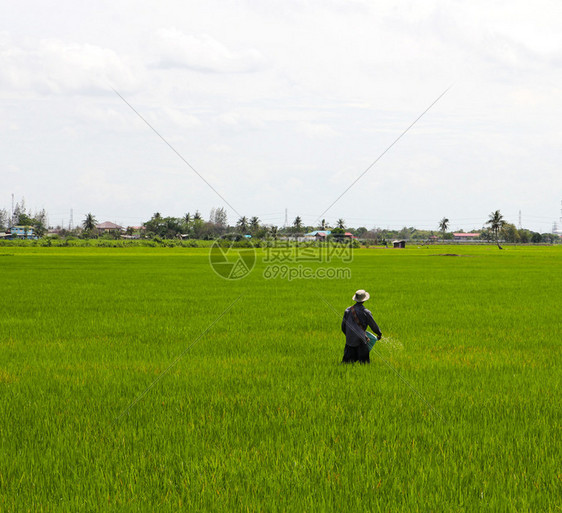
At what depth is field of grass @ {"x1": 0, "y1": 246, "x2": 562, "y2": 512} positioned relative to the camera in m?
4.10

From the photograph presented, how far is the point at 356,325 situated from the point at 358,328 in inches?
3.1

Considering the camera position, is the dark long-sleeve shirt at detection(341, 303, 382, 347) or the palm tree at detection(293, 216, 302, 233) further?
the palm tree at detection(293, 216, 302, 233)

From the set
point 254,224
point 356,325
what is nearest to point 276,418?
point 356,325

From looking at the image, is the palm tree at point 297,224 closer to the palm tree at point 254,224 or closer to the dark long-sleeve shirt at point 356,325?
the palm tree at point 254,224

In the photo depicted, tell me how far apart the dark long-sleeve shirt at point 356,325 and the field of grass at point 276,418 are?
0.49 m

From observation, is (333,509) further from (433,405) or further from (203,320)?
(203,320)

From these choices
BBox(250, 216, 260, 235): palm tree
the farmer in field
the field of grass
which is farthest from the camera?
BBox(250, 216, 260, 235): palm tree

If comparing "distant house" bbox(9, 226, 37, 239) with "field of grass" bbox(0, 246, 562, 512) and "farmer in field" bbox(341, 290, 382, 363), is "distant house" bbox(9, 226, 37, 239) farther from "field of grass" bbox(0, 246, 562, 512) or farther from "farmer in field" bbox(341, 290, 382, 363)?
"farmer in field" bbox(341, 290, 382, 363)

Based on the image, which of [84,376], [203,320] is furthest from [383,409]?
[203,320]

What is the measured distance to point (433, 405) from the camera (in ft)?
20.5

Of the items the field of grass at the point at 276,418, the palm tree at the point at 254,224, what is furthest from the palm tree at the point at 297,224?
the field of grass at the point at 276,418

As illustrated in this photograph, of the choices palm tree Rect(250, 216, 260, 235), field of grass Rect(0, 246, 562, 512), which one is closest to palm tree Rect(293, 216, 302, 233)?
palm tree Rect(250, 216, 260, 235)

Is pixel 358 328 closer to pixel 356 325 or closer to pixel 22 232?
pixel 356 325

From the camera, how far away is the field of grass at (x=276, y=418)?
4102mm
